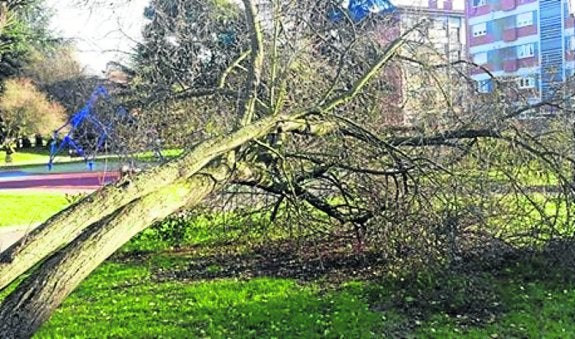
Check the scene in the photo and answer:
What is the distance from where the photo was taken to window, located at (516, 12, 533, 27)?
124 feet

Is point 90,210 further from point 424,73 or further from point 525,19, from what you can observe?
point 525,19

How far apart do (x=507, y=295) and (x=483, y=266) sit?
0.84 m

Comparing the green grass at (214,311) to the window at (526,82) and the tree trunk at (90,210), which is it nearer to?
the tree trunk at (90,210)

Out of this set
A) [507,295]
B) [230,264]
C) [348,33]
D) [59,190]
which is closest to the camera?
[507,295]

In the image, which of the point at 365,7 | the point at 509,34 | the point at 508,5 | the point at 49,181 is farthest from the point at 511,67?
the point at 509,34

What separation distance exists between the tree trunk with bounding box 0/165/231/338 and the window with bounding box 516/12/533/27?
3651cm

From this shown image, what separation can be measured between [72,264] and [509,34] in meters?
38.4

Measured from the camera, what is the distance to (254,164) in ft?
22.6

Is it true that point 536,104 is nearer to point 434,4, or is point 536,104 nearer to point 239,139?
point 434,4

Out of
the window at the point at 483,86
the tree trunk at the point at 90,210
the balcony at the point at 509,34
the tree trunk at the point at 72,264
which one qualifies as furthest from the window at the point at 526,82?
the balcony at the point at 509,34

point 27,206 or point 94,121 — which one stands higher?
point 94,121

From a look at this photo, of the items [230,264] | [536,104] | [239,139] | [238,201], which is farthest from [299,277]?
[536,104]

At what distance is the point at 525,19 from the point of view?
38.3m

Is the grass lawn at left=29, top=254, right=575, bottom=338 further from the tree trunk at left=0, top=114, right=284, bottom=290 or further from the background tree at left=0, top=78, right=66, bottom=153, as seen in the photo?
the background tree at left=0, top=78, right=66, bottom=153
